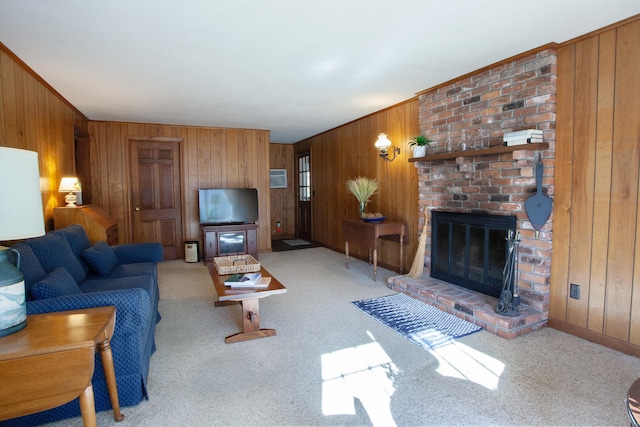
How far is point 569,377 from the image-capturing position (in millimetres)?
2195

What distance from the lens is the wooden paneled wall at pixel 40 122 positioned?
2.73 m

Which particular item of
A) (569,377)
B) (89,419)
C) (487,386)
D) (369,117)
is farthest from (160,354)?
(369,117)

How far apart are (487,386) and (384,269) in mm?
2986

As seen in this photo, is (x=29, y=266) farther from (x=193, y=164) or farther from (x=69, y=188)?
(x=193, y=164)

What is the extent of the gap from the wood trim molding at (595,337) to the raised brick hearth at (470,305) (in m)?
0.10

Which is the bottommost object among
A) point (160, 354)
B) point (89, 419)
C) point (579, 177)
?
point (160, 354)

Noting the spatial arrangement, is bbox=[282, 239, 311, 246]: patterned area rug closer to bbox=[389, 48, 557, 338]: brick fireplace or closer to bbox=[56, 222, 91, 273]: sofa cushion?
bbox=[389, 48, 557, 338]: brick fireplace

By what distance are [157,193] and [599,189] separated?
5.78m

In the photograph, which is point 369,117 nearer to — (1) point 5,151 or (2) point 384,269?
(2) point 384,269

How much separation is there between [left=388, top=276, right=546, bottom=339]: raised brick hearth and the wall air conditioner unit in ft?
15.5

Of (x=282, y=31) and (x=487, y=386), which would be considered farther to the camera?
(x=282, y=31)

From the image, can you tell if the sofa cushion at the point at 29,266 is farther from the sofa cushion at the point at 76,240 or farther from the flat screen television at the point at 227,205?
the flat screen television at the point at 227,205

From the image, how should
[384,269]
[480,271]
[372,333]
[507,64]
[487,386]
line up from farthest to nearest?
[384,269], [480,271], [507,64], [372,333], [487,386]

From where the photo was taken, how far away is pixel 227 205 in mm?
5836
